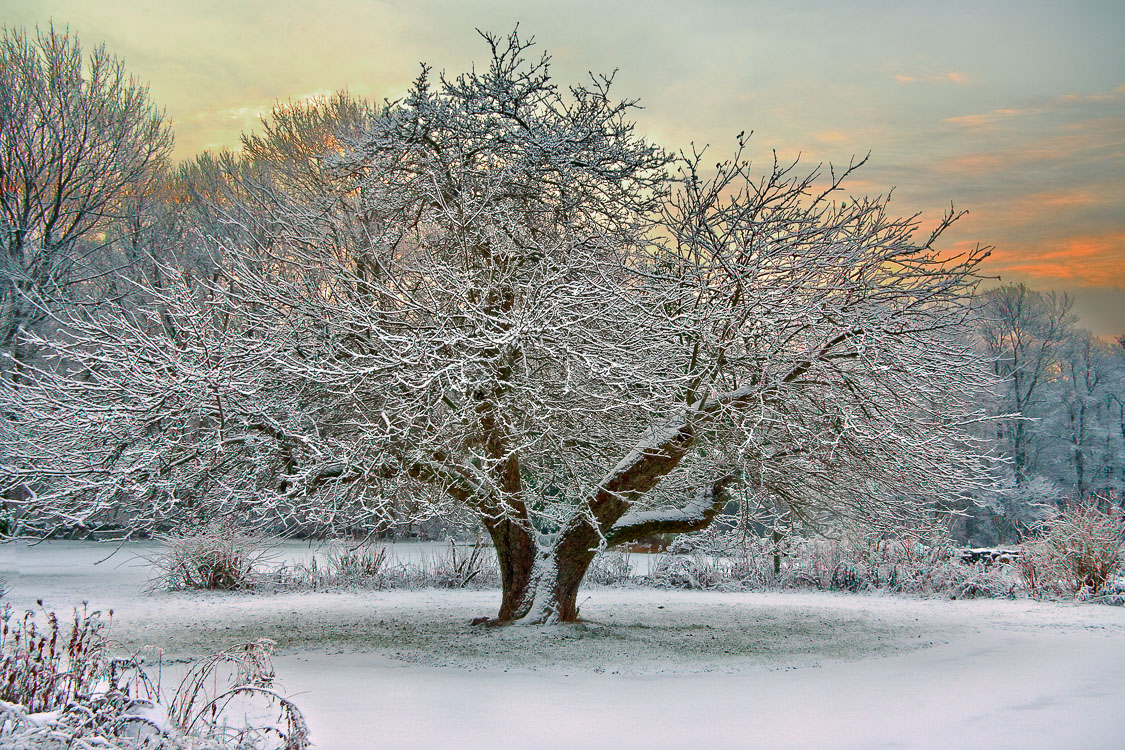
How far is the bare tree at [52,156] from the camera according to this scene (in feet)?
45.4

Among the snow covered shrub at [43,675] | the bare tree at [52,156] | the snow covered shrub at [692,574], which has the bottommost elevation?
the snow covered shrub at [692,574]

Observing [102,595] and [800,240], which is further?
[102,595]

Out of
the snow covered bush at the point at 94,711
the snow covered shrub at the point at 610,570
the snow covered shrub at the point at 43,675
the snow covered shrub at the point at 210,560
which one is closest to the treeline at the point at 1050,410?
the snow covered shrub at the point at 610,570

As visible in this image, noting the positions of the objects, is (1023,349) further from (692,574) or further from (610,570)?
(610,570)

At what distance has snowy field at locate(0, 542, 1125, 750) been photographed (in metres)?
5.25

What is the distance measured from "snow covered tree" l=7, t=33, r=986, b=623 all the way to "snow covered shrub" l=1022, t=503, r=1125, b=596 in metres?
4.86

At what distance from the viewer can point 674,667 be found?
736 cm

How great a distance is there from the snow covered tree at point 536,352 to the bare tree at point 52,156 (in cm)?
724

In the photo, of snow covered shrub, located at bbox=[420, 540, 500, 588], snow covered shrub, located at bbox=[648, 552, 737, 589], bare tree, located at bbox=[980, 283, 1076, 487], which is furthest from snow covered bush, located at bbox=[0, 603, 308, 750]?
bare tree, located at bbox=[980, 283, 1076, 487]

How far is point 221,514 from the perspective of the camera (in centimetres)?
860

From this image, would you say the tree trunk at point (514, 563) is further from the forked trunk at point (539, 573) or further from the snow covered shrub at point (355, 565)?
the snow covered shrub at point (355, 565)

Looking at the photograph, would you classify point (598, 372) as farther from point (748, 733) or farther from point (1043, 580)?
point (1043, 580)

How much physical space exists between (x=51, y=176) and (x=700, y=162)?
13207mm

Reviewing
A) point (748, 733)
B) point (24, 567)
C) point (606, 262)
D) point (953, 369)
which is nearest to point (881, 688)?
point (748, 733)
